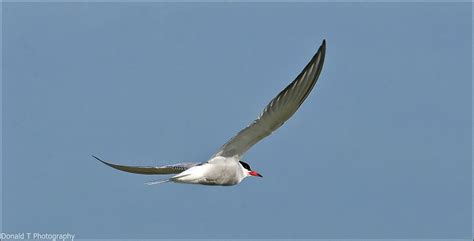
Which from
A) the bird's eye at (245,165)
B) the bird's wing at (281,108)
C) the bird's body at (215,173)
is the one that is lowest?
the bird's body at (215,173)

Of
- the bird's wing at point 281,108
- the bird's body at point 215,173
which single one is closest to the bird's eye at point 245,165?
the bird's body at point 215,173

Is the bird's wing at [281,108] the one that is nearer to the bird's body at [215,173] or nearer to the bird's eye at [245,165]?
the bird's body at [215,173]

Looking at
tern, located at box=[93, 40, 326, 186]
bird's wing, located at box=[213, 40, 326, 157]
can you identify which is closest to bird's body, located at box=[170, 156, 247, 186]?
tern, located at box=[93, 40, 326, 186]

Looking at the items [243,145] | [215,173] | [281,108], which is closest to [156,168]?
[215,173]

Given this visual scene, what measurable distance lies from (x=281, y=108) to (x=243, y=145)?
3.37 ft

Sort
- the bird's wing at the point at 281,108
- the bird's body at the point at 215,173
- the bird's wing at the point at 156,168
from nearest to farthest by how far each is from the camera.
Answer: the bird's wing at the point at 281,108, the bird's body at the point at 215,173, the bird's wing at the point at 156,168

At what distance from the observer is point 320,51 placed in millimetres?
12539

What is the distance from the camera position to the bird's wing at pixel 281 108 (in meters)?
12.6

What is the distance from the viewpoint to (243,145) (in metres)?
13.8

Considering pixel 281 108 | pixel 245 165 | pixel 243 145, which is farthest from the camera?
pixel 245 165

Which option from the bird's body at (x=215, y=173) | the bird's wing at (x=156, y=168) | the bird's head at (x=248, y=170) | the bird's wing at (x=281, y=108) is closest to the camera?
the bird's wing at (x=281, y=108)

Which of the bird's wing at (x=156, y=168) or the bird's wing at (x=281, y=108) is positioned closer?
the bird's wing at (x=281, y=108)

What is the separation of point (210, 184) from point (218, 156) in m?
0.36

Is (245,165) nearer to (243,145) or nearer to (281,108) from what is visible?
(243,145)
